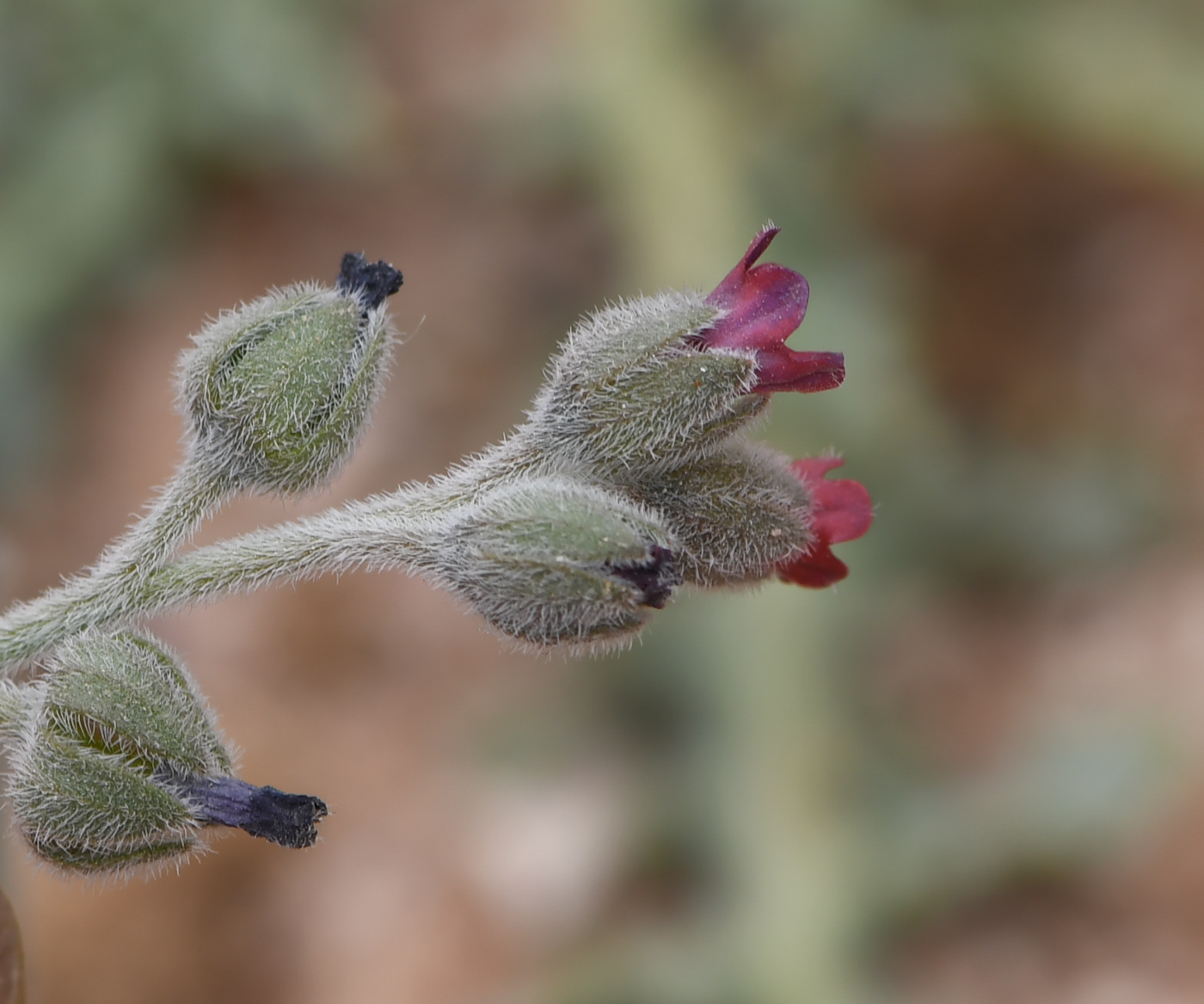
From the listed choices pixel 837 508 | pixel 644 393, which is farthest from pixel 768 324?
pixel 837 508

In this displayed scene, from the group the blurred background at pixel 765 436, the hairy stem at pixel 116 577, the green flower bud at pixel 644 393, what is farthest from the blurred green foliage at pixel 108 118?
the green flower bud at pixel 644 393

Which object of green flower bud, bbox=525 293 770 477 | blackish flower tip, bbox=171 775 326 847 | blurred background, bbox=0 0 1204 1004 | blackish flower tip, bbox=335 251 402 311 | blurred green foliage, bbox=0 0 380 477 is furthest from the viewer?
blurred green foliage, bbox=0 0 380 477

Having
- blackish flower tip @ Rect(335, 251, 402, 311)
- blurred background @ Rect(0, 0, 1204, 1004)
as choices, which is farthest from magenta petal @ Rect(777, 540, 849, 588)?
blurred background @ Rect(0, 0, 1204, 1004)

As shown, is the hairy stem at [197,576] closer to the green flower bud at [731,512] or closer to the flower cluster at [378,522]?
the flower cluster at [378,522]

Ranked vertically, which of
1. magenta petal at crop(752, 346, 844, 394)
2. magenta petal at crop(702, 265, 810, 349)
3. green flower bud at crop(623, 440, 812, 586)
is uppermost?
magenta petal at crop(702, 265, 810, 349)

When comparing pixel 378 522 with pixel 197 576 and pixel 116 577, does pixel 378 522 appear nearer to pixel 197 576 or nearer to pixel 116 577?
pixel 197 576

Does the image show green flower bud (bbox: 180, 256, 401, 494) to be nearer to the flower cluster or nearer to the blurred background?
the flower cluster

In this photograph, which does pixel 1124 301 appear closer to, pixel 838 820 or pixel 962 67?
pixel 962 67

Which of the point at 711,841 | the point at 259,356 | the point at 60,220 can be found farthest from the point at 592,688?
the point at 259,356
